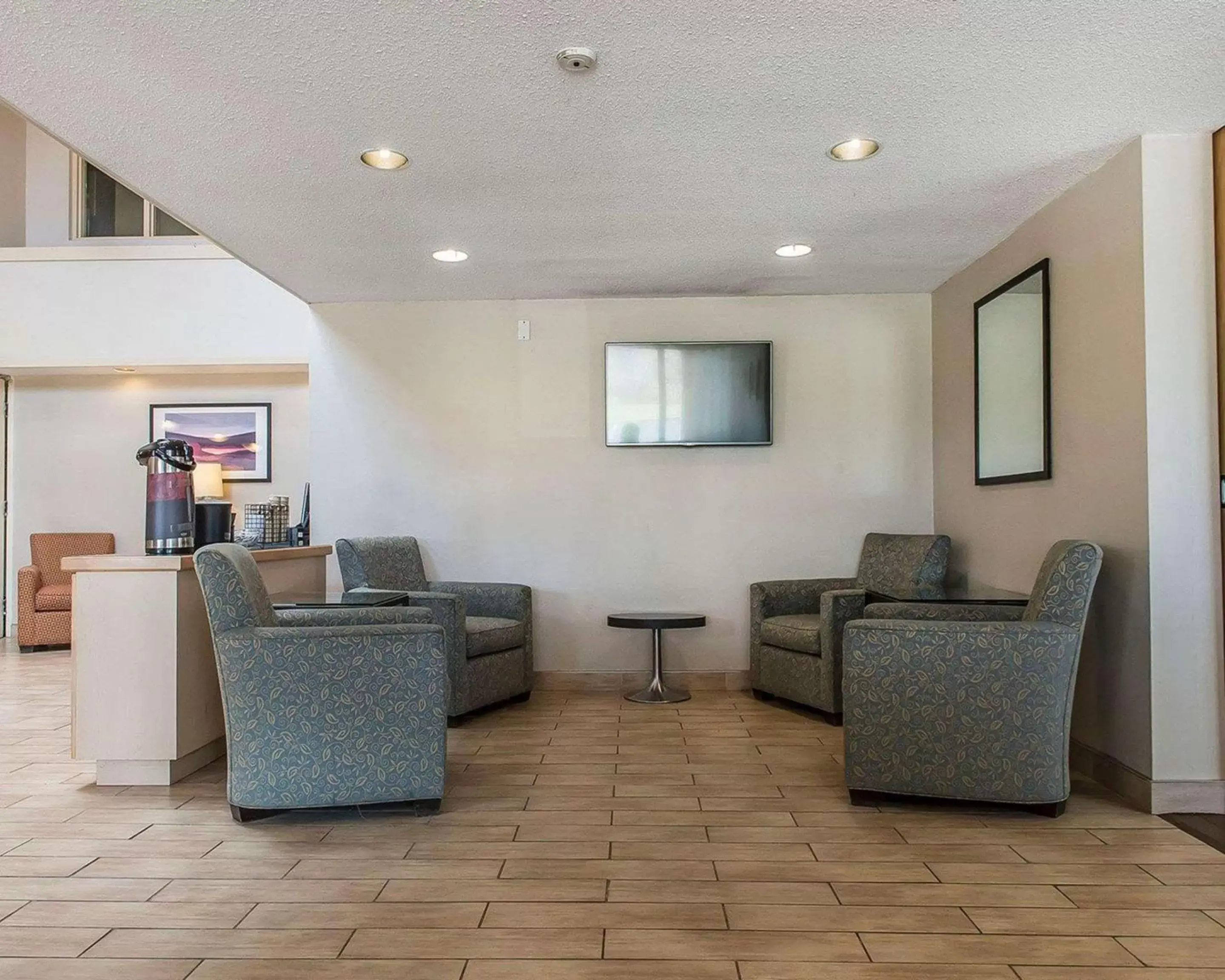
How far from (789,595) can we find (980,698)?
6.79 feet

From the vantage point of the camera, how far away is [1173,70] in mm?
2623

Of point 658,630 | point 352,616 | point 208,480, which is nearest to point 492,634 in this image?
point 658,630

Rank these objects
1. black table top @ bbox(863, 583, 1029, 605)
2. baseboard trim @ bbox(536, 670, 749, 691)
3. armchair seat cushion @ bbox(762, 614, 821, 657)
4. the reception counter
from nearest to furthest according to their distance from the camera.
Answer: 1. the reception counter
2. black table top @ bbox(863, 583, 1029, 605)
3. armchair seat cushion @ bbox(762, 614, 821, 657)
4. baseboard trim @ bbox(536, 670, 749, 691)

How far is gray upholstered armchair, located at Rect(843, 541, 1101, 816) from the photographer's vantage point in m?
2.97

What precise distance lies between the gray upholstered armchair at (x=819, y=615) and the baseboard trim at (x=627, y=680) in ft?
0.42

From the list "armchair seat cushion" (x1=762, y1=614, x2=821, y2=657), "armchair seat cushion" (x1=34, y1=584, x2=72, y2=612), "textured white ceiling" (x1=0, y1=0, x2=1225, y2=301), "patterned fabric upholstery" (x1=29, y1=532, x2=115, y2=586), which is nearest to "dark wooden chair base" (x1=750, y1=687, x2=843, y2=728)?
"armchair seat cushion" (x1=762, y1=614, x2=821, y2=657)

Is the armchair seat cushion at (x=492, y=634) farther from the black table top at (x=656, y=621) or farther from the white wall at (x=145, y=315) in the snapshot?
the white wall at (x=145, y=315)

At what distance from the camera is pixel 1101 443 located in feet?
11.0

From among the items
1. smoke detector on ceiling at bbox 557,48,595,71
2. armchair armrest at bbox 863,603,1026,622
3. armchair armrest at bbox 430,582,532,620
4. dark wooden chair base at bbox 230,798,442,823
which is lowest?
dark wooden chair base at bbox 230,798,442,823

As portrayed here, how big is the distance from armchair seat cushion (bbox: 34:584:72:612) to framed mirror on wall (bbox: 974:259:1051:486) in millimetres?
6662

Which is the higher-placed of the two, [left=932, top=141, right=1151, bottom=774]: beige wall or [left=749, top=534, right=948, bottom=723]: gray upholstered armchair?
[left=932, top=141, right=1151, bottom=774]: beige wall

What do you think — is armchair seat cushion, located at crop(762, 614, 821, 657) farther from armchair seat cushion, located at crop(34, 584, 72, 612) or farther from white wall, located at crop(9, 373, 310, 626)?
armchair seat cushion, located at crop(34, 584, 72, 612)

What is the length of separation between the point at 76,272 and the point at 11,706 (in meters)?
3.72

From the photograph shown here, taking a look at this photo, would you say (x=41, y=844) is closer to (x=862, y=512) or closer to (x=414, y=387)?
(x=414, y=387)
